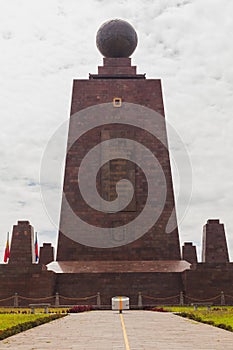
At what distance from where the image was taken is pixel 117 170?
29078mm

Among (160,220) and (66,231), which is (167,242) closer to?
(160,220)

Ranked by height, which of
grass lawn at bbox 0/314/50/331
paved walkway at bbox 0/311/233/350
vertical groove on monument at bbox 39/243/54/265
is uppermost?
vertical groove on monument at bbox 39/243/54/265

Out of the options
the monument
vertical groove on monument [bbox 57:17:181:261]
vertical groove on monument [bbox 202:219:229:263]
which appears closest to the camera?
the monument

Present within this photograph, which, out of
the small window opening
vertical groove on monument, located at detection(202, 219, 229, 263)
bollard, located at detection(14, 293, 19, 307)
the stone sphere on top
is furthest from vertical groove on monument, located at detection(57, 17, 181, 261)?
bollard, located at detection(14, 293, 19, 307)

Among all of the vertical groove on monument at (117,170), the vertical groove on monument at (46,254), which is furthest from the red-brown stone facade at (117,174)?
the vertical groove on monument at (46,254)

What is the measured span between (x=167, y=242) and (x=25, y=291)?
875cm

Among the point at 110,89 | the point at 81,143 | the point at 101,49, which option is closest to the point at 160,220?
the point at 81,143

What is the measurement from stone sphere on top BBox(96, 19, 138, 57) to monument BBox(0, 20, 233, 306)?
6 cm

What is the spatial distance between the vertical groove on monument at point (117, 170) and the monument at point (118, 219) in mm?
55

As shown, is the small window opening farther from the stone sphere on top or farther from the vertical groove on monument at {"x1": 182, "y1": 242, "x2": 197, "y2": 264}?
the vertical groove on monument at {"x1": 182, "y1": 242, "x2": 197, "y2": 264}

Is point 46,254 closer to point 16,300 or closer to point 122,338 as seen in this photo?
point 16,300

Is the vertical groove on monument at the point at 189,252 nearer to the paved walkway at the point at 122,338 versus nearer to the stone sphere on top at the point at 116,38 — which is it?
the stone sphere on top at the point at 116,38

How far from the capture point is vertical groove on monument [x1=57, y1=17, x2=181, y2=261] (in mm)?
28036

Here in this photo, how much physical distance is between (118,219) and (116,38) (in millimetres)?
11236
